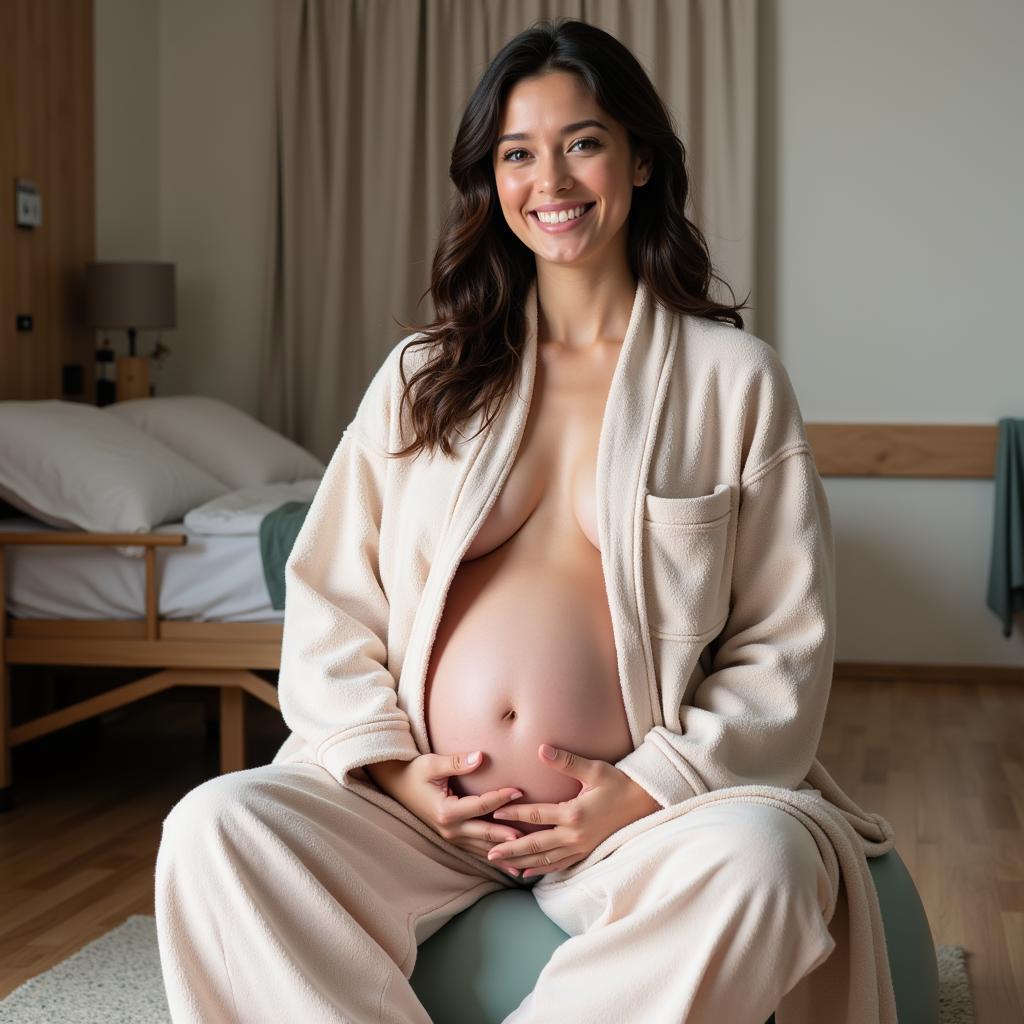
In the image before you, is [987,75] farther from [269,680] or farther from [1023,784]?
[269,680]

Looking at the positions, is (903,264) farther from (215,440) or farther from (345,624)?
(345,624)

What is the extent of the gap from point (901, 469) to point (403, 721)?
12.8ft

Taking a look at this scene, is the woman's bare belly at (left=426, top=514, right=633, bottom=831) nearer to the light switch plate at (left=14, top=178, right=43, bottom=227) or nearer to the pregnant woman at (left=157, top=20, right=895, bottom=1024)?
the pregnant woman at (left=157, top=20, right=895, bottom=1024)

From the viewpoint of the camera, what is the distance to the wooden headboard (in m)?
4.42

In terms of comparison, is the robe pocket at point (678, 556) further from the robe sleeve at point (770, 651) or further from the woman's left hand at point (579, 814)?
the woman's left hand at point (579, 814)

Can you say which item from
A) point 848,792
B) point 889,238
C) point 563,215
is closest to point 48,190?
point 889,238

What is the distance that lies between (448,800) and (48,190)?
11.6 ft

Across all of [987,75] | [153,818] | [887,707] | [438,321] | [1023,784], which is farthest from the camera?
[987,75]

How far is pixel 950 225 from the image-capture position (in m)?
5.35

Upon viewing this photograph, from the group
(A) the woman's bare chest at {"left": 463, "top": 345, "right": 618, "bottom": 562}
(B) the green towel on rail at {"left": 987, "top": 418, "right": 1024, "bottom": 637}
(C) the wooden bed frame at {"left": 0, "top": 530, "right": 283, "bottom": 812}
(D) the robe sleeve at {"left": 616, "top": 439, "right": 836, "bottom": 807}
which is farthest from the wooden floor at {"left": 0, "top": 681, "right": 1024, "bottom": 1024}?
(A) the woman's bare chest at {"left": 463, "top": 345, "right": 618, "bottom": 562}

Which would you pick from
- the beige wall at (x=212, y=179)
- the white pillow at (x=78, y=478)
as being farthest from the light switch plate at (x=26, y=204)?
the beige wall at (x=212, y=179)

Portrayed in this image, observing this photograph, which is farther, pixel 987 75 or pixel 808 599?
pixel 987 75

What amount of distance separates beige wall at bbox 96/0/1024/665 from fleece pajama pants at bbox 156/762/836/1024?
3.97 m

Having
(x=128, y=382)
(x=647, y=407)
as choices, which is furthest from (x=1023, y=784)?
(x=128, y=382)
